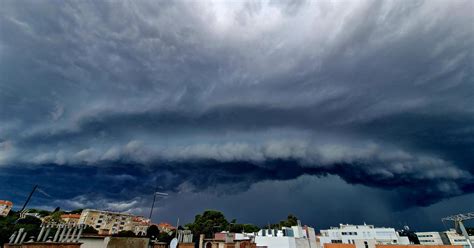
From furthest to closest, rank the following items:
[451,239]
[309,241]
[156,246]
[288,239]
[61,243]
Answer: [451,239], [309,241], [288,239], [156,246], [61,243]

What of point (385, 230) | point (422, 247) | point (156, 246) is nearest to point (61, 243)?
point (156, 246)

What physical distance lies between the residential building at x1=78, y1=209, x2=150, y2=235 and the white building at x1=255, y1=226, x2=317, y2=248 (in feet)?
317

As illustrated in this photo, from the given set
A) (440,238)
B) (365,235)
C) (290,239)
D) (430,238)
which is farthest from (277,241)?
(440,238)

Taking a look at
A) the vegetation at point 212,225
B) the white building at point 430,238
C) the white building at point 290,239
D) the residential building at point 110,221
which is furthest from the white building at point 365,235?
the residential building at point 110,221

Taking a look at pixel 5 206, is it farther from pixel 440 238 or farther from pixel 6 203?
pixel 440 238

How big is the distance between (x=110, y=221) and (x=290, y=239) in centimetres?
13446

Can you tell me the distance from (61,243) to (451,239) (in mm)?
162365

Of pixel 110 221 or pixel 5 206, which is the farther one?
pixel 5 206

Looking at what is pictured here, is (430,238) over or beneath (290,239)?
over

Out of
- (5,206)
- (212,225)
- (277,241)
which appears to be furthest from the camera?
(5,206)

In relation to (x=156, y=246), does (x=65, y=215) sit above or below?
above

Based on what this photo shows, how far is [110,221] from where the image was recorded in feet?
495

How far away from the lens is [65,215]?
145625mm

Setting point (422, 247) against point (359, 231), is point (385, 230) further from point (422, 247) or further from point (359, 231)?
point (422, 247)
